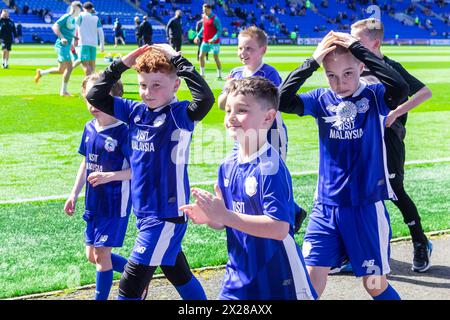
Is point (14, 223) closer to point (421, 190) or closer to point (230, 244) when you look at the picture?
point (230, 244)

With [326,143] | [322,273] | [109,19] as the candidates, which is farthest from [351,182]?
[109,19]

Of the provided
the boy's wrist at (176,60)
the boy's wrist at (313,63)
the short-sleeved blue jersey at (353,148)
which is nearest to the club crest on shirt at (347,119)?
the short-sleeved blue jersey at (353,148)

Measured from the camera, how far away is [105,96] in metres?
4.50

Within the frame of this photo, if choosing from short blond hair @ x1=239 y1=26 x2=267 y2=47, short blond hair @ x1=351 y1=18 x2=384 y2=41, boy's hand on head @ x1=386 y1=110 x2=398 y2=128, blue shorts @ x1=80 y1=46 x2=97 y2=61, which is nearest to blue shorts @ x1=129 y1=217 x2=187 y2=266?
boy's hand on head @ x1=386 y1=110 x2=398 y2=128

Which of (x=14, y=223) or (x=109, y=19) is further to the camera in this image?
(x=109, y=19)

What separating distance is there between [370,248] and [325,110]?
919 millimetres

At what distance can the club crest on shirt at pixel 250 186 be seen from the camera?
3162 mm

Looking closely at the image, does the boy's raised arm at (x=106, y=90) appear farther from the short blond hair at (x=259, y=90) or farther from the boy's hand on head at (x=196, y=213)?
the boy's hand on head at (x=196, y=213)

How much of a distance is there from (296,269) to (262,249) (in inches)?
7.9

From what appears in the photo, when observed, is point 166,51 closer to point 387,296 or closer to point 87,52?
point 387,296

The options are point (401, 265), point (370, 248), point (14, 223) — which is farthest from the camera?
point (14, 223)

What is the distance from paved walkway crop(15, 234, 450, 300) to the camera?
5.01 metres

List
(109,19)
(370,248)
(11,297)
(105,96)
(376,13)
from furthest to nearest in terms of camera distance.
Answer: (109,19) < (376,13) < (11,297) < (105,96) < (370,248)

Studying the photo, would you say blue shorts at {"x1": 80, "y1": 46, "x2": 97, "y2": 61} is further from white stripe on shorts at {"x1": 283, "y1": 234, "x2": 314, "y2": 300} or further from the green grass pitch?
white stripe on shorts at {"x1": 283, "y1": 234, "x2": 314, "y2": 300}
